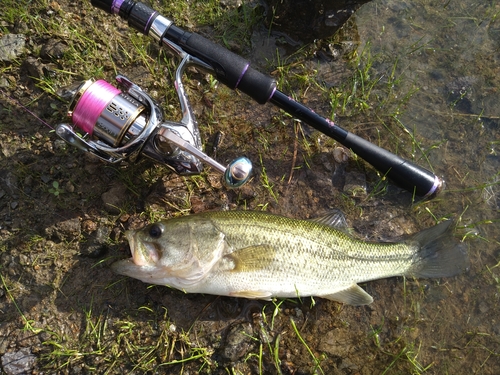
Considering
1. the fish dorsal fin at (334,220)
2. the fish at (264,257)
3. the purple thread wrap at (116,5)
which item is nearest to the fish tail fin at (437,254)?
the fish at (264,257)

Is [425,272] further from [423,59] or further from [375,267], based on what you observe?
[423,59]

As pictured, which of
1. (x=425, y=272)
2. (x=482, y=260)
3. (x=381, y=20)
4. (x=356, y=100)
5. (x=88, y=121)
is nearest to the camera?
(x=88, y=121)

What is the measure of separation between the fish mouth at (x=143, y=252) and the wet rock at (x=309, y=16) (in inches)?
107

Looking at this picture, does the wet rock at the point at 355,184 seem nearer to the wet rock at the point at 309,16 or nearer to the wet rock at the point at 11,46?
the wet rock at the point at 309,16

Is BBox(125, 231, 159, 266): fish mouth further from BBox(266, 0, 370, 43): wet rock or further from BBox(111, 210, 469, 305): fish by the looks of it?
BBox(266, 0, 370, 43): wet rock

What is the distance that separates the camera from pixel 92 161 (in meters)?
3.65

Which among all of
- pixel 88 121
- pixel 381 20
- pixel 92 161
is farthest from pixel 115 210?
pixel 381 20

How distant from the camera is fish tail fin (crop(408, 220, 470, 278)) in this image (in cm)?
349

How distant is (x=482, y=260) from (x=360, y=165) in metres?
1.52

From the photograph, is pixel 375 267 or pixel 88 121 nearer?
pixel 88 121

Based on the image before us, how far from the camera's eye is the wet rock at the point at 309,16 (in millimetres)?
3722

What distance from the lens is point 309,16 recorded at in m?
3.88

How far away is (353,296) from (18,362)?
293 centimetres

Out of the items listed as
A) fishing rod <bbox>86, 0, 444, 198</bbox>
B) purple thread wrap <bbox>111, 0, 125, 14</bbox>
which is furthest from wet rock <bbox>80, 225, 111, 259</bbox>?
purple thread wrap <bbox>111, 0, 125, 14</bbox>
